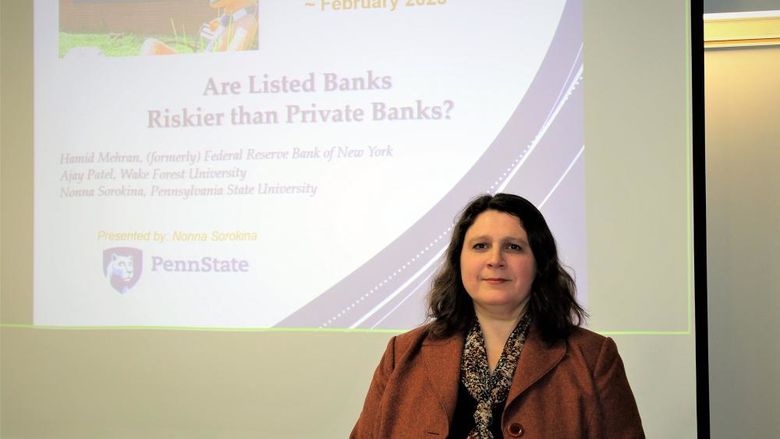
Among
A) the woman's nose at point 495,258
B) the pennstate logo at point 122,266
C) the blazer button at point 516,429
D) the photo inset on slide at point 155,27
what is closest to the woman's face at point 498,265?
the woman's nose at point 495,258

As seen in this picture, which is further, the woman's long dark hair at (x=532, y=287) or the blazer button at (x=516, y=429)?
the woman's long dark hair at (x=532, y=287)

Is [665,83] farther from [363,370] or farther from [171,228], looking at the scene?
[171,228]

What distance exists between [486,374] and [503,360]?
2.0 inches

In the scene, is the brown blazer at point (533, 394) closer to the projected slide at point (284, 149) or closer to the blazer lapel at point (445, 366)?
the blazer lapel at point (445, 366)

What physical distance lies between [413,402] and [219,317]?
1659 millimetres

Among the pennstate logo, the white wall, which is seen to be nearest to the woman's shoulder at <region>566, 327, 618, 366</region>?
the white wall

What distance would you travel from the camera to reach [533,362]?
174 cm

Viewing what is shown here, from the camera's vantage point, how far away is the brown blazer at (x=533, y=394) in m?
1.70

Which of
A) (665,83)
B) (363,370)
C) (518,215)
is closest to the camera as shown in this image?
(518,215)

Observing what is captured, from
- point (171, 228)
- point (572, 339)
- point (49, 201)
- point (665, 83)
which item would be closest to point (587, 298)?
point (665, 83)

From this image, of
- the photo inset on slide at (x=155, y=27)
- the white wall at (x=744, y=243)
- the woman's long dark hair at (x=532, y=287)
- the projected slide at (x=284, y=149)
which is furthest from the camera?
the white wall at (x=744, y=243)

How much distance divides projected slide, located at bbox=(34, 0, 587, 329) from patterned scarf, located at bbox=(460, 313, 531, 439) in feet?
4.06

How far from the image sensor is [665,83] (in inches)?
115

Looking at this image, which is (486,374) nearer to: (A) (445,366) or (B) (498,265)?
(A) (445,366)
